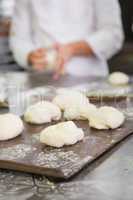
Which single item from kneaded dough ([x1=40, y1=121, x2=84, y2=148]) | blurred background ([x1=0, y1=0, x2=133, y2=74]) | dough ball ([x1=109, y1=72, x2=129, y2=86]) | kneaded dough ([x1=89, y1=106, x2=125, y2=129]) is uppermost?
kneaded dough ([x1=40, y1=121, x2=84, y2=148])

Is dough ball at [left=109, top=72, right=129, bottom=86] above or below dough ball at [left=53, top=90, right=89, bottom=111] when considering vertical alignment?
below

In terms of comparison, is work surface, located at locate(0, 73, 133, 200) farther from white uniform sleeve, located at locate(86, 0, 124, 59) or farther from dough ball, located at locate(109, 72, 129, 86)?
white uniform sleeve, located at locate(86, 0, 124, 59)

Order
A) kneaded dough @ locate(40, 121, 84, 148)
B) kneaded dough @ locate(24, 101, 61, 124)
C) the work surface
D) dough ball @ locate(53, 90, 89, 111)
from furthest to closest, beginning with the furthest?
dough ball @ locate(53, 90, 89, 111) < kneaded dough @ locate(24, 101, 61, 124) < kneaded dough @ locate(40, 121, 84, 148) < the work surface

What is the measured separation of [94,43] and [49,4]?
331 mm

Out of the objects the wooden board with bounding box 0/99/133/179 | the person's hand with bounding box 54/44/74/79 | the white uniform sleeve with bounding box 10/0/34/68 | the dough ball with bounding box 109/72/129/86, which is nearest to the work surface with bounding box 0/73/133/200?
the wooden board with bounding box 0/99/133/179

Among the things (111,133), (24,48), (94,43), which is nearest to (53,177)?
(111,133)

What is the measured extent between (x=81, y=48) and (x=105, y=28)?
17 centimetres

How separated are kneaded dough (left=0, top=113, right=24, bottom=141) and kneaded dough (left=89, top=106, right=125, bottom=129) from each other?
0.52 feet

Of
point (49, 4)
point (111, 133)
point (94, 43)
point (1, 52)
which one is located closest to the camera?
point (111, 133)

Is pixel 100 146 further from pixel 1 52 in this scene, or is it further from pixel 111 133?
pixel 1 52

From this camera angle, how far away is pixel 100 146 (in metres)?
0.78

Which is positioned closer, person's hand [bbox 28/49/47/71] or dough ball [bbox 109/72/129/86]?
dough ball [bbox 109/72/129/86]

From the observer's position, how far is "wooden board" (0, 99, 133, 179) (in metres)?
0.69

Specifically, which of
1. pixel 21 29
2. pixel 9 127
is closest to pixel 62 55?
pixel 21 29
